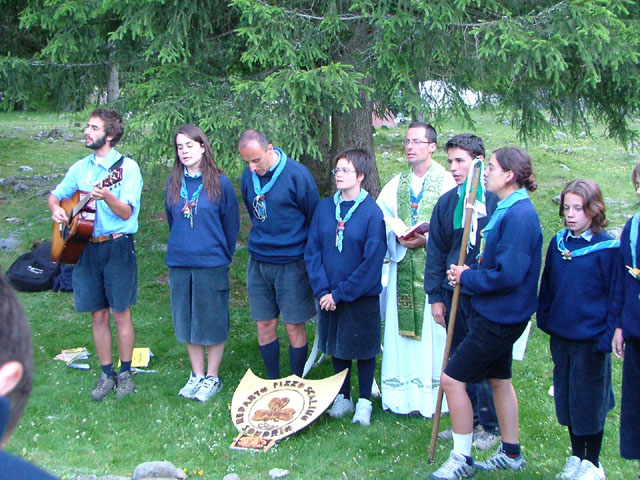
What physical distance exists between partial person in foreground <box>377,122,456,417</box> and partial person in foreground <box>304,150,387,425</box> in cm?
15

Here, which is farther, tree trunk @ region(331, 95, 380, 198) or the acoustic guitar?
tree trunk @ region(331, 95, 380, 198)

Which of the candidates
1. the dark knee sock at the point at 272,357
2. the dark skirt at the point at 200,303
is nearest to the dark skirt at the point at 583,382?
the dark knee sock at the point at 272,357

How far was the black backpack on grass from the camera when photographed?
874cm

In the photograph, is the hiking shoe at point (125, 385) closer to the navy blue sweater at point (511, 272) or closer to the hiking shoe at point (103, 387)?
the hiking shoe at point (103, 387)

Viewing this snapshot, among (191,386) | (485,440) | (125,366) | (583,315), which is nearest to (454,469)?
(485,440)

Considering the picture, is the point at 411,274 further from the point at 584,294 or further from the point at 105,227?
the point at 105,227

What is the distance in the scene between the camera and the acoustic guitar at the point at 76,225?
5.55 metres

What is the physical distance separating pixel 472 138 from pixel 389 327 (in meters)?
1.64

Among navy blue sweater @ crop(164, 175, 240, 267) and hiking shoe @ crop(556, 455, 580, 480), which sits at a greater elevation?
navy blue sweater @ crop(164, 175, 240, 267)

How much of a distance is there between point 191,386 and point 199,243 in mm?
1227

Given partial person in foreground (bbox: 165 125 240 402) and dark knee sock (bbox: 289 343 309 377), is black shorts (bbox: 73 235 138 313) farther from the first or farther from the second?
dark knee sock (bbox: 289 343 309 377)

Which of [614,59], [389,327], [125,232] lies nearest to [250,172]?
[125,232]

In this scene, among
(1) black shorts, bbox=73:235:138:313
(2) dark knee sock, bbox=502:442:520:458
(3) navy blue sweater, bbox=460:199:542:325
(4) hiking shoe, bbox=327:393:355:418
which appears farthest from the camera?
(1) black shorts, bbox=73:235:138:313

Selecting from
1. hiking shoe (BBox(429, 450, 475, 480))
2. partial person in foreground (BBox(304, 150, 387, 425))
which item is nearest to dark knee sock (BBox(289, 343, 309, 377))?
partial person in foreground (BBox(304, 150, 387, 425))
